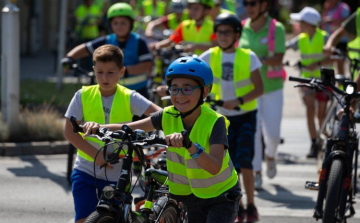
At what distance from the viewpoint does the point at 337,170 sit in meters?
6.81

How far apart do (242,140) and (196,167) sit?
2837 millimetres

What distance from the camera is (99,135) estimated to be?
5.09m

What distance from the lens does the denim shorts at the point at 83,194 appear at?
19.1ft

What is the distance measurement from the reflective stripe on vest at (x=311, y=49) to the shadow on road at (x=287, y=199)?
302 cm

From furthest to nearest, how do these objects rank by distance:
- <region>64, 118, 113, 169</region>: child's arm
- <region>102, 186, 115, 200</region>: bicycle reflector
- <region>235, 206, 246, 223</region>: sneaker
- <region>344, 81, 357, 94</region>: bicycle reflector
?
<region>235, 206, 246, 223</region>: sneaker < <region>344, 81, 357, 94</region>: bicycle reflector < <region>64, 118, 113, 169</region>: child's arm < <region>102, 186, 115, 200</region>: bicycle reflector

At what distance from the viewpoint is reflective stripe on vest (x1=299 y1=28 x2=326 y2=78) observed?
485 inches

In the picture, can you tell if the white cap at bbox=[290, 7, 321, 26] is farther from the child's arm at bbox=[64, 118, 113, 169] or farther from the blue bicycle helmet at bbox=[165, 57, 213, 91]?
the blue bicycle helmet at bbox=[165, 57, 213, 91]

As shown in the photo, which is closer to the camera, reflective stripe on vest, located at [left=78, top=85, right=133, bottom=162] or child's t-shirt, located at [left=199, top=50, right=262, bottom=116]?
reflective stripe on vest, located at [left=78, top=85, right=133, bottom=162]

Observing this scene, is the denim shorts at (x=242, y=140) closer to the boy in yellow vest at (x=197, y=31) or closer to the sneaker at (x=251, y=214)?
the sneaker at (x=251, y=214)

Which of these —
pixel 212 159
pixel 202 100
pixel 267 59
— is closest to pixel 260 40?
pixel 267 59

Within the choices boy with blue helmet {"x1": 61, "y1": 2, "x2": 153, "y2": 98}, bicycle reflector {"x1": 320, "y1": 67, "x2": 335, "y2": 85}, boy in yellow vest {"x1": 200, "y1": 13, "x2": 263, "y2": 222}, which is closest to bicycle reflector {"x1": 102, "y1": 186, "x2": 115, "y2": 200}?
bicycle reflector {"x1": 320, "y1": 67, "x2": 335, "y2": 85}

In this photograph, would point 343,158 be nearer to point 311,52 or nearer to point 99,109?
point 99,109

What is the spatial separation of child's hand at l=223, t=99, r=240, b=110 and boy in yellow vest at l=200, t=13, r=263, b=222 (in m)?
0.08

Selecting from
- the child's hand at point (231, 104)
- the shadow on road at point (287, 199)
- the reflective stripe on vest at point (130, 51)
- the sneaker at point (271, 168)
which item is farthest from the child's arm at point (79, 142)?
the sneaker at point (271, 168)
